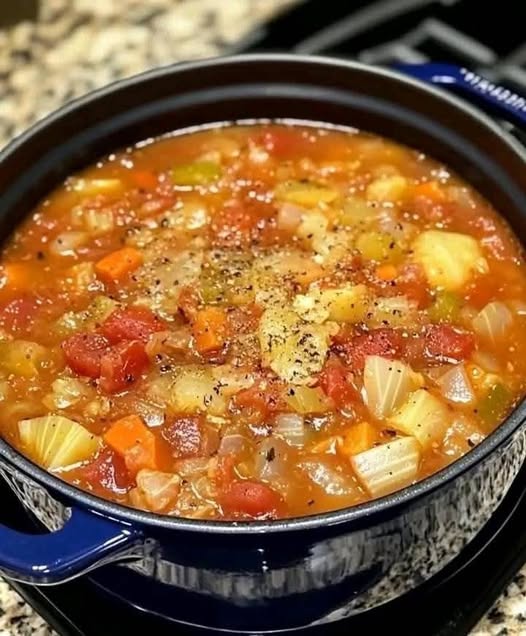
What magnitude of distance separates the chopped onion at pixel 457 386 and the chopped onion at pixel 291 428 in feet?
0.76

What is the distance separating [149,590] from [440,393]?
536 mm

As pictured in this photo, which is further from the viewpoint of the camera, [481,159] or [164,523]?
[481,159]

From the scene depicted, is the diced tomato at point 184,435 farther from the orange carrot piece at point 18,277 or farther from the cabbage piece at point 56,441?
the orange carrot piece at point 18,277

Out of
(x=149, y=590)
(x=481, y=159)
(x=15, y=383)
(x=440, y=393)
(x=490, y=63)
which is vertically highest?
(x=490, y=63)

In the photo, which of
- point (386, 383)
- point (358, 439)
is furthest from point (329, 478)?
point (386, 383)

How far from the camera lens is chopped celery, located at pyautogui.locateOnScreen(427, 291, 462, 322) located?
1.70 m

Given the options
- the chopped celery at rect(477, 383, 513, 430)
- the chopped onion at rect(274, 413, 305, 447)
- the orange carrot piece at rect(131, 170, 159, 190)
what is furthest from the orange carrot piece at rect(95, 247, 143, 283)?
the chopped celery at rect(477, 383, 513, 430)

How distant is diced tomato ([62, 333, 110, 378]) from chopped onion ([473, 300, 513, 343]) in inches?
23.7

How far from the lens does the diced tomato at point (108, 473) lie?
1.48m

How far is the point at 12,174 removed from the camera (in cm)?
181

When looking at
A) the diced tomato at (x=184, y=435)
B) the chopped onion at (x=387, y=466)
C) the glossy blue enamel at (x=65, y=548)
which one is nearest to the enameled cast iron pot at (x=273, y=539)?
the glossy blue enamel at (x=65, y=548)

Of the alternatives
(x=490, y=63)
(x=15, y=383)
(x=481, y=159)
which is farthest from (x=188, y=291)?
(x=490, y=63)

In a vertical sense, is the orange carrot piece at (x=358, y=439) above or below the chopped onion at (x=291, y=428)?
below

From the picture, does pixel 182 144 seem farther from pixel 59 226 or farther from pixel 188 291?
pixel 188 291
